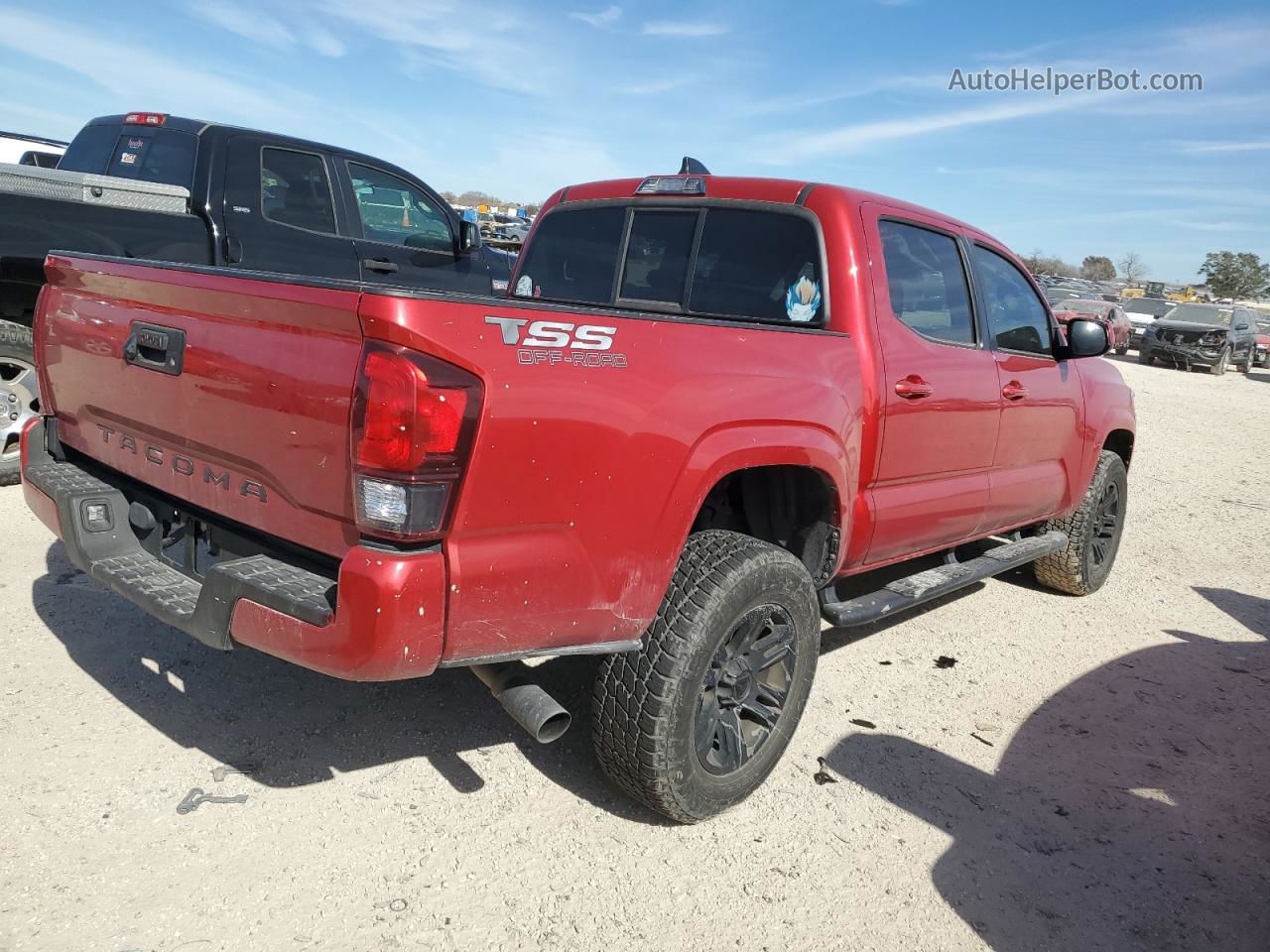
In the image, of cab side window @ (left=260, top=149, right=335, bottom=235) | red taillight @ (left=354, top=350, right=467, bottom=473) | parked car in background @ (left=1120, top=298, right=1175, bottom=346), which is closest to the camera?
red taillight @ (left=354, top=350, right=467, bottom=473)

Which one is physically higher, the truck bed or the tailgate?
the truck bed

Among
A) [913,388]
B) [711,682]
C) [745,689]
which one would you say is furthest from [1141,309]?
[711,682]

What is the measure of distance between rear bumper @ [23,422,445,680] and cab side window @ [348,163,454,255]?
4.48 metres

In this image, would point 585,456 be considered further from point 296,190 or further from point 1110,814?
point 296,190

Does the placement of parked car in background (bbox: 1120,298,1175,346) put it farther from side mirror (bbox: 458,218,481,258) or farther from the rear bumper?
the rear bumper

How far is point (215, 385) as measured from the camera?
8.07ft

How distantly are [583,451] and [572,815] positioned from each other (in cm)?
127

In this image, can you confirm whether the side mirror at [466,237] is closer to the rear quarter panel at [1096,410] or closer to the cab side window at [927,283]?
the cab side window at [927,283]

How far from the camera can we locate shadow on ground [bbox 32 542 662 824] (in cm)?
311

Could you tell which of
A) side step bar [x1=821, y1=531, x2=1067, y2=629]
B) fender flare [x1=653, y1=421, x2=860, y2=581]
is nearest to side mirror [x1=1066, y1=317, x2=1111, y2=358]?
side step bar [x1=821, y1=531, x2=1067, y2=629]

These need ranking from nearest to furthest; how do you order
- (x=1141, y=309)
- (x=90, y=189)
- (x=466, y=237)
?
(x=90, y=189) < (x=466, y=237) < (x=1141, y=309)

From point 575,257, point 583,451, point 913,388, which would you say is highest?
point 575,257

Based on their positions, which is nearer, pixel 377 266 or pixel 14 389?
pixel 14 389

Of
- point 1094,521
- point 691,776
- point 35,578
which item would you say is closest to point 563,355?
point 691,776
